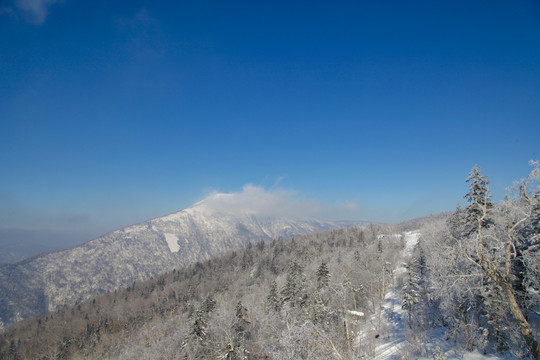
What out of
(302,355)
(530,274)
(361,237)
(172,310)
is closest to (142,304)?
(172,310)

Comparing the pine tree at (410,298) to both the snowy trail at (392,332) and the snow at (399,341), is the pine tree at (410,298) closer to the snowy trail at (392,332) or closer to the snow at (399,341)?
the snow at (399,341)

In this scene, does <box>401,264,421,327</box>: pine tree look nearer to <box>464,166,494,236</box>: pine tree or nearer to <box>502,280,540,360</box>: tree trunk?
<box>464,166,494,236</box>: pine tree

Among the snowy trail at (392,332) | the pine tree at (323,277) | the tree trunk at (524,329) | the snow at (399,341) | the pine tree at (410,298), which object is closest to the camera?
the tree trunk at (524,329)

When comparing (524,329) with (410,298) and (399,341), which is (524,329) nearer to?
(399,341)

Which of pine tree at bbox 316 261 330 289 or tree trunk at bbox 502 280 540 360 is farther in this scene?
pine tree at bbox 316 261 330 289

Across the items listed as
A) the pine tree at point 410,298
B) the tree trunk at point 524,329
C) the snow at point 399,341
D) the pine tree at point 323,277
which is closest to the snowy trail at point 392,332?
the snow at point 399,341

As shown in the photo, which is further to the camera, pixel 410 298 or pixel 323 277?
pixel 323 277

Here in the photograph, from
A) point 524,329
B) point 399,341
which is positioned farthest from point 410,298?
point 524,329

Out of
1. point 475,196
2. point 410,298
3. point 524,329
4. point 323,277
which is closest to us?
point 524,329

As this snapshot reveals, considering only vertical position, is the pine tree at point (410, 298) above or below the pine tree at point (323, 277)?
below

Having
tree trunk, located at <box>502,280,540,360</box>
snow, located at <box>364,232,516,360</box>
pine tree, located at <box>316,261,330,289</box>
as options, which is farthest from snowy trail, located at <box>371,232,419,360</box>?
tree trunk, located at <box>502,280,540,360</box>

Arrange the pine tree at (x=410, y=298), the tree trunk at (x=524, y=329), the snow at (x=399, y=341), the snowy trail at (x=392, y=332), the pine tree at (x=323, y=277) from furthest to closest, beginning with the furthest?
the pine tree at (x=323, y=277) < the pine tree at (x=410, y=298) < the snowy trail at (x=392, y=332) < the snow at (x=399, y=341) < the tree trunk at (x=524, y=329)

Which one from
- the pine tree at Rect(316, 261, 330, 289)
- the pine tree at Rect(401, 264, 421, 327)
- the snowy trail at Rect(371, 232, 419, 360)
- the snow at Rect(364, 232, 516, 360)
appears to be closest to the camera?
the snow at Rect(364, 232, 516, 360)

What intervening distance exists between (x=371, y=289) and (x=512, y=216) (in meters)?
40.5
